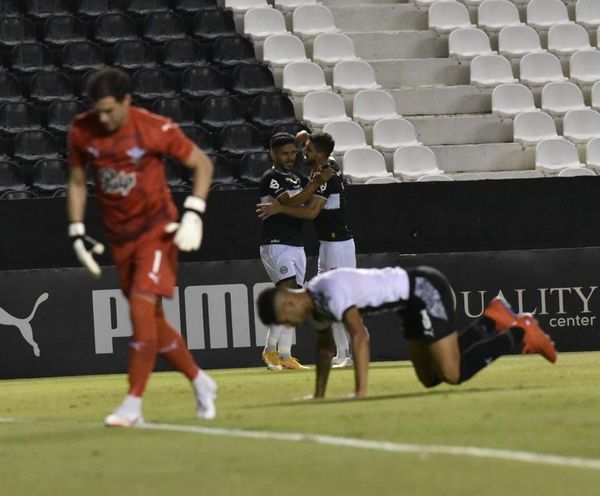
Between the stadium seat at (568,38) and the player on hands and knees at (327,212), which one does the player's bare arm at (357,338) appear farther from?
the stadium seat at (568,38)

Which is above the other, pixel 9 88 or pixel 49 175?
pixel 9 88

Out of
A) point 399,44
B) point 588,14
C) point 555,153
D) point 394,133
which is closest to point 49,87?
point 394,133

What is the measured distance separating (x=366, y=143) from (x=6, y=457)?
41.8ft

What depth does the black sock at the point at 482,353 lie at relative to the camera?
32.1 feet

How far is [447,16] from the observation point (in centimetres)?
2123

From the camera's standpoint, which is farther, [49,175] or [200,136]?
[200,136]

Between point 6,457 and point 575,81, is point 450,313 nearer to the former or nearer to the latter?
point 6,457

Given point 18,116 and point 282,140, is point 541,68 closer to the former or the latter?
Answer: point 18,116

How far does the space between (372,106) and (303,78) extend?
1.00m

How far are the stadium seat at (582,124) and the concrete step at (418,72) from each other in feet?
5.67

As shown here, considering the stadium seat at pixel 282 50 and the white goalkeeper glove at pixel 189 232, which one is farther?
the stadium seat at pixel 282 50

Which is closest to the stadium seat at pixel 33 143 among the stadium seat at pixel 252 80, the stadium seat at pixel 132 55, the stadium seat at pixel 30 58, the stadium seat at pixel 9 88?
the stadium seat at pixel 9 88

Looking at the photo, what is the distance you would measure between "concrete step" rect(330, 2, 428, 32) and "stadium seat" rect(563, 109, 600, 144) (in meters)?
2.86

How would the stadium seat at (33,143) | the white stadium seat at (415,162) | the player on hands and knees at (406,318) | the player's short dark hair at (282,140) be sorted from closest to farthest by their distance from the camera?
the player on hands and knees at (406,318), the player's short dark hair at (282,140), the stadium seat at (33,143), the white stadium seat at (415,162)
